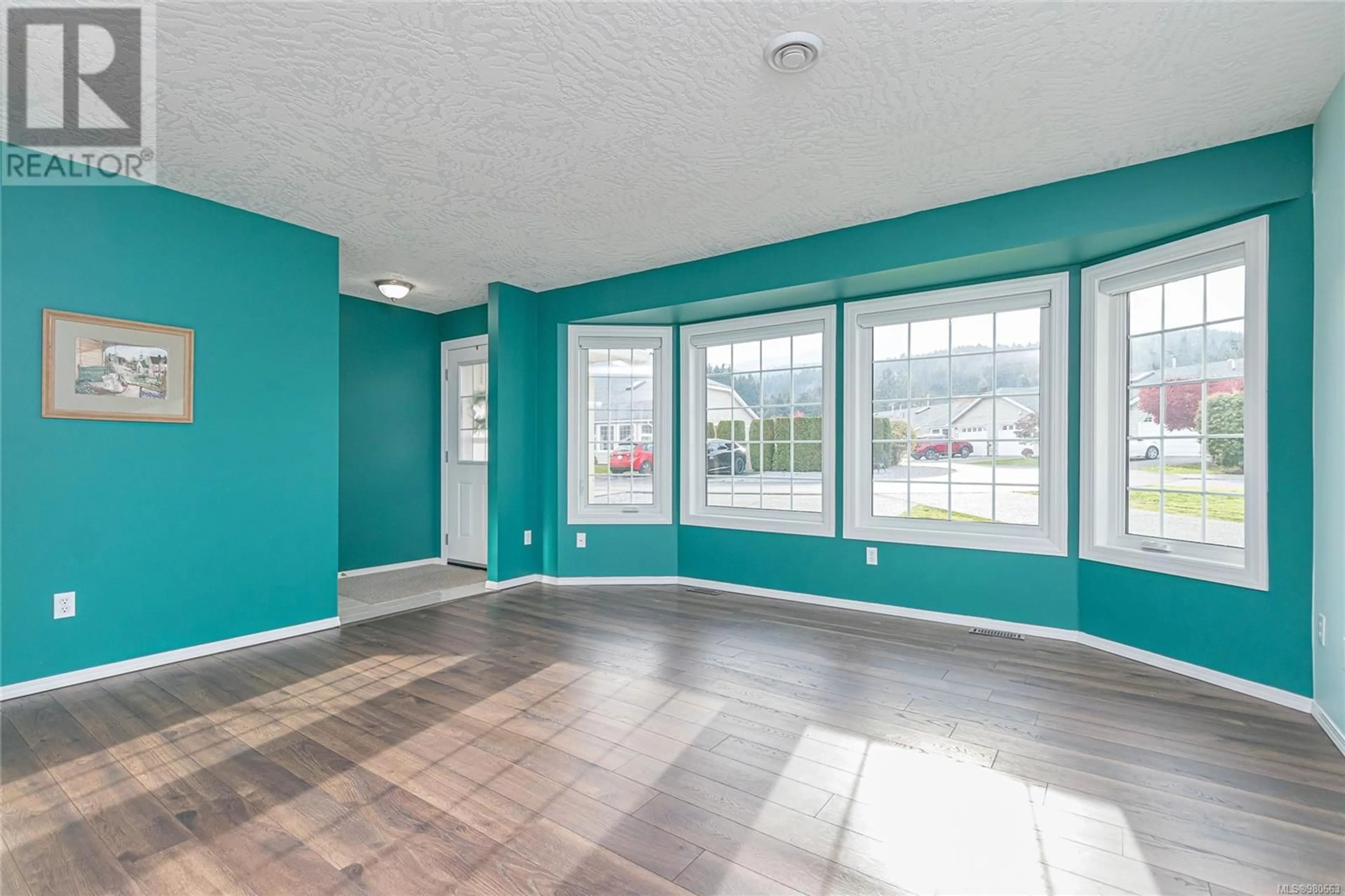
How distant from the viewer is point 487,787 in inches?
83.8

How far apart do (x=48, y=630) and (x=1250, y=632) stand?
576 centimetres

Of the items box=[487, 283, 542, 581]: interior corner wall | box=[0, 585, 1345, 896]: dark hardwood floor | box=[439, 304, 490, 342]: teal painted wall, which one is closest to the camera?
box=[0, 585, 1345, 896]: dark hardwood floor

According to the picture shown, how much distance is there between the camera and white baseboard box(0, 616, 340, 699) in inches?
114

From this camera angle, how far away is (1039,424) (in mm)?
3877

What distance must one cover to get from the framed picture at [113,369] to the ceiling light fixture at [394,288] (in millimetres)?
1814

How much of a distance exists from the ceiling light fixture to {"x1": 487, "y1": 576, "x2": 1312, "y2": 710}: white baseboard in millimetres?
2578

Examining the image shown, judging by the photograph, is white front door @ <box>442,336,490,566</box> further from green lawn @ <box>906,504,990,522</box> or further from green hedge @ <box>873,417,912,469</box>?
green lawn @ <box>906,504,990,522</box>

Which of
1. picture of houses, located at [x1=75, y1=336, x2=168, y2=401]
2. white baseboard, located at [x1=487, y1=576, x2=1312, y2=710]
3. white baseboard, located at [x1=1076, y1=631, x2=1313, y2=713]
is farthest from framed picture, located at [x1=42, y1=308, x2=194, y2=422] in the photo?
white baseboard, located at [x1=1076, y1=631, x2=1313, y2=713]

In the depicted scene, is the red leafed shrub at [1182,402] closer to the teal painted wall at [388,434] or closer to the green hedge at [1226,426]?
the green hedge at [1226,426]

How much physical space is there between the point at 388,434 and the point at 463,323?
1.35 metres

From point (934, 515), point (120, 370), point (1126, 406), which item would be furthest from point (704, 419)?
point (120, 370)

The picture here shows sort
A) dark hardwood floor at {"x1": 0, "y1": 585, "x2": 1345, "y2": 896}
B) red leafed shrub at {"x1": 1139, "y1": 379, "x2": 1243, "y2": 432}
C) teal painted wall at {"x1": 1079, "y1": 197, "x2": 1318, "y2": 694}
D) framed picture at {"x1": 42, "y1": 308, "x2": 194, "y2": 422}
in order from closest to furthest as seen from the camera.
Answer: dark hardwood floor at {"x1": 0, "y1": 585, "x2": 1345, "y2": 896}
teal painted wall at {"x1": 1079, "y1": 197, "x2": 1318, "y2": 694}
framed picture at {"x1": 42, "y1": 308, "x2": 194, "y2": 422}
red leafed shrub at {"x1": 1139, "y1": 379, "x2": 1243, "y2": 432}

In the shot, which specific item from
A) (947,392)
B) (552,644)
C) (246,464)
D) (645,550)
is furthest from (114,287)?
(947,392)

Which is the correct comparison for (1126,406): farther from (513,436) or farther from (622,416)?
(513,436)
